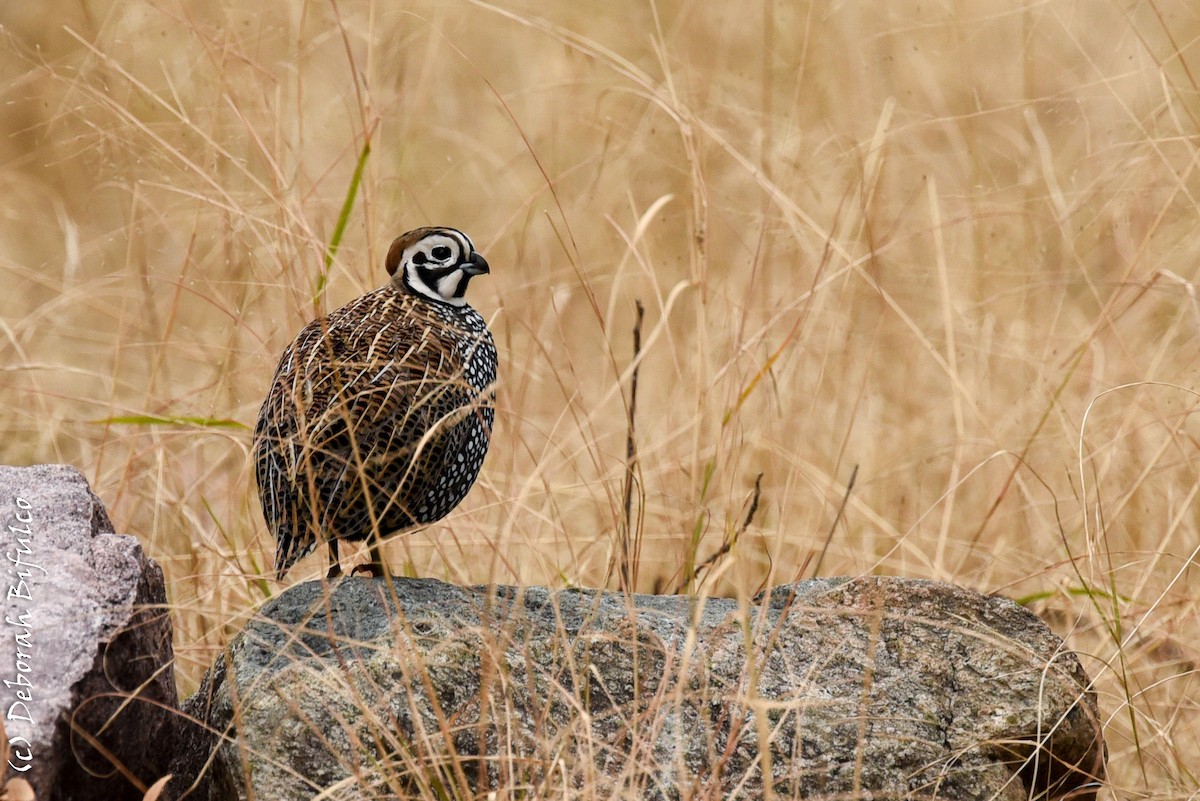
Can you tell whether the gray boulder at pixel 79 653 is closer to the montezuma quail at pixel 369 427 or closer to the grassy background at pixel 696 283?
the montezuma quail at pixel 369 427

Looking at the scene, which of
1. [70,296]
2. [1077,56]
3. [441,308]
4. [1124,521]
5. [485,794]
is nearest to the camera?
[485,794]

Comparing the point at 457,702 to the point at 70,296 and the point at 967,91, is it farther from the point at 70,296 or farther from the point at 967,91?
the point at 967,91

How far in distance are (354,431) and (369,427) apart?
0.16 ft

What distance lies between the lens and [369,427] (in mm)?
3871

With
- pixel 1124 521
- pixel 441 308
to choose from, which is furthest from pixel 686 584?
pixel 1124 521

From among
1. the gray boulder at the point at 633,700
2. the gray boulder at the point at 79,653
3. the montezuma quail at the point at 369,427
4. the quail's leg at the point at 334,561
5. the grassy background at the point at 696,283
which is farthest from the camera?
the grassy background at the point at 696,283

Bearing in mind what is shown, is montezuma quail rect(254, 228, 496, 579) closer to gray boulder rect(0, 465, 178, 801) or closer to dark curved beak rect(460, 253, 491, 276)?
dark curved beak rect(460, 253, 491, 276)

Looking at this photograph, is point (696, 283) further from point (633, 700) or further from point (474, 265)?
point (633, 700)

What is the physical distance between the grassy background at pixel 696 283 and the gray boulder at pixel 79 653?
672 mm

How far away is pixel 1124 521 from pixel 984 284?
1.86 metres

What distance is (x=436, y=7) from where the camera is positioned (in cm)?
865

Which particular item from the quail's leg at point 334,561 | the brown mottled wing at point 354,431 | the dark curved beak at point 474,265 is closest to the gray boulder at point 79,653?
the brown mottled wing at point 354,431

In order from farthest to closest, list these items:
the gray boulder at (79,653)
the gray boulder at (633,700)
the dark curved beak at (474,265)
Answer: the dark curved beak at (474,265) < the gray boulder at (633,700) < the gray boulder at (79,653)

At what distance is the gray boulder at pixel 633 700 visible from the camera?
10.5 feet
